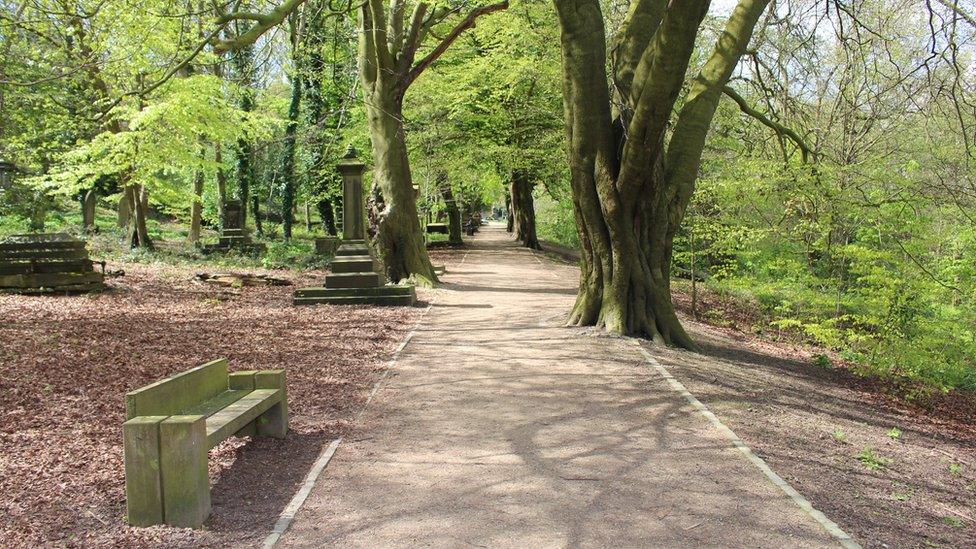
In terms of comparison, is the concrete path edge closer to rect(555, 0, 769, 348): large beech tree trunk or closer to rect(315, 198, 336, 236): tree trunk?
rect(555, 0, 769, 348): large beech tree trunk

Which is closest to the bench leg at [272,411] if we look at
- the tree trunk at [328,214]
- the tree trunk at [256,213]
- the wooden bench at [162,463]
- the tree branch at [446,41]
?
the wooden bench at [162,463]

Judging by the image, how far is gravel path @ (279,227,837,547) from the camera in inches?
163

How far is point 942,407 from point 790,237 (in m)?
4.54

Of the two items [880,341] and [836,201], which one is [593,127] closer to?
[836,201]

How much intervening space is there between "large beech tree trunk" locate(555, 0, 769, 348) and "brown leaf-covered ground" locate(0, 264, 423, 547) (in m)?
3.14

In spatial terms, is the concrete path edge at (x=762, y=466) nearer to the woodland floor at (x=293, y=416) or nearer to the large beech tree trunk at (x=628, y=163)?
the woodland floor at (x=293, y=416)

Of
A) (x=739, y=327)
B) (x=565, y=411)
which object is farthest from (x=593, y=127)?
(x=739, y=327)

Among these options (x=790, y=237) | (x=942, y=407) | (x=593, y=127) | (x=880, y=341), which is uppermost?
(x=593, y=127)

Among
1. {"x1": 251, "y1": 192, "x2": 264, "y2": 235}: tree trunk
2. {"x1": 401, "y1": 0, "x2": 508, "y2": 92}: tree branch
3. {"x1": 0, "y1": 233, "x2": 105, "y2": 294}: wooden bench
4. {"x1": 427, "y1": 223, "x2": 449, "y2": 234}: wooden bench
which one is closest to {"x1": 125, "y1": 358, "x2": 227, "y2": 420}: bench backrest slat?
{"x1": 0, "y1": 233, "x2": 105, "y2": 294}: wooden bench

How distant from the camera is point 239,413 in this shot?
195 inches

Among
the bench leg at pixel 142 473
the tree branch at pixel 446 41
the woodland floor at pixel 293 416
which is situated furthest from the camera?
the tree branch at pixel 446 41

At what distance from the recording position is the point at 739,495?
4699 millimetres

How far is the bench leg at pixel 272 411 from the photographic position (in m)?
5.75

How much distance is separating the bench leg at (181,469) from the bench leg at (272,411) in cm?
166
